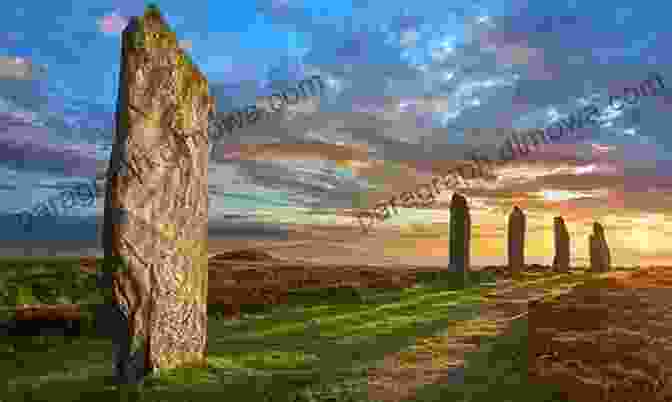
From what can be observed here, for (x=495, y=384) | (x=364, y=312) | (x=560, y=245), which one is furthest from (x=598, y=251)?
(x=495, y=384)

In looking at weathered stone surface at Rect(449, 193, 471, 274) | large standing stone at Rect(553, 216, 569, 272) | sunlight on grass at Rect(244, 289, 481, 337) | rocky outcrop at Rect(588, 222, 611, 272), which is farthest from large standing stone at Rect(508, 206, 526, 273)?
sunlight on grass at Rect(244, 289, 481, 337)

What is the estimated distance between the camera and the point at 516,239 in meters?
41.2

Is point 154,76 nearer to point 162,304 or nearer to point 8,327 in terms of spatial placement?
point 162,304

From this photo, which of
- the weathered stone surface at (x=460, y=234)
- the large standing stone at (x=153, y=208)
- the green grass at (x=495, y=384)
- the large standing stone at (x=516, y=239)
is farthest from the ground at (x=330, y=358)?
the large standing stone at (x=516, y=239)

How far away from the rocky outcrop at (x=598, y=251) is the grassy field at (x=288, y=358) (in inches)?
1043

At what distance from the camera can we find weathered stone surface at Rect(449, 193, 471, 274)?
101 feet

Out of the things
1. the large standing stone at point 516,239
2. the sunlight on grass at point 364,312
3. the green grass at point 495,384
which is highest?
the large standing stone at point 516,239

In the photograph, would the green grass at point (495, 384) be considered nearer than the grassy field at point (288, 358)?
Yes

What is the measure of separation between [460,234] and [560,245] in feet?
62.1

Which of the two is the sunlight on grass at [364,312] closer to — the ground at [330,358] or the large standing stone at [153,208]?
the ground at [330,358]

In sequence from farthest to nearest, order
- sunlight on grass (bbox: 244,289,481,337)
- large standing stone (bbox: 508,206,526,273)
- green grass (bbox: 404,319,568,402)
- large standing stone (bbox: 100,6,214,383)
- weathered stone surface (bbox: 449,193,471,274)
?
large standing stone (bbox: 508,206,526,273)
weathered stone surface (bbox: 449,193,471,274)
sunlight on grass (bbox: 244,289,481,337)
large standing stone (bbox: 100,6,214,383)
green grass (bbox: 404,319,568,402)

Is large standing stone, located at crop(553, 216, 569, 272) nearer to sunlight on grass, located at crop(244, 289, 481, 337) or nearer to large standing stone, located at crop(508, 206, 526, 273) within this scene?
large standing stone, located at crop(508, 206, 526, 273)

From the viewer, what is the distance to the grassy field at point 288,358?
9.33 metres

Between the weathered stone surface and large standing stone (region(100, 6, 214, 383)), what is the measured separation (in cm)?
2214
